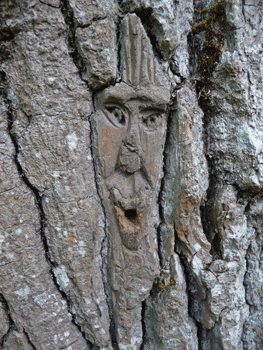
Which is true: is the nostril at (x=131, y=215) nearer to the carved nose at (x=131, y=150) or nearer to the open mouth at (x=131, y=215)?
the open mouth at (x=131, y=215)

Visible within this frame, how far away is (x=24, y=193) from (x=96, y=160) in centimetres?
31

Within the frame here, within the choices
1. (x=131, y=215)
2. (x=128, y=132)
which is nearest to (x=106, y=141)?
(x=128, y=132)

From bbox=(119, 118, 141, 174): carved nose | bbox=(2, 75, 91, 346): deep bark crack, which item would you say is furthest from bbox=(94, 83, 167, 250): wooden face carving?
bbox=(2, 75, 91, 346): deep bark crack

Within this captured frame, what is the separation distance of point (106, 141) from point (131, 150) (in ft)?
0.36

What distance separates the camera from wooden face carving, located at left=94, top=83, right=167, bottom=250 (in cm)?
97

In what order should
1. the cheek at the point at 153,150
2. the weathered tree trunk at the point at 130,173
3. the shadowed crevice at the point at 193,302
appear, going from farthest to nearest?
1. the shadowed crevice at the point at 193,302
2. the cheek at the point at 153,150
3. the weathered tree trunk at the point at 130,173

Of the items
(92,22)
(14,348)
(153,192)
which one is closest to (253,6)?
(92,22)

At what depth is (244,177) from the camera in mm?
1137

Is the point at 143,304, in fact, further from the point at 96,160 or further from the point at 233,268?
the point at 96,160

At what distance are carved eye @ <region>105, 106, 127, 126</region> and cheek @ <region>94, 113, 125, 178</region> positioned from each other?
22 millimetres

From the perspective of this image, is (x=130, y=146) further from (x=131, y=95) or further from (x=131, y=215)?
(x=131, y=215)

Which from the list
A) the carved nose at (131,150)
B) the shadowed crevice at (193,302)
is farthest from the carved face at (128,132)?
the shadowed crevice at (193,302)

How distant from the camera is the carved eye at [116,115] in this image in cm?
98

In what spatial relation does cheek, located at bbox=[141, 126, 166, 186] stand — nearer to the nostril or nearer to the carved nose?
the carved nose
